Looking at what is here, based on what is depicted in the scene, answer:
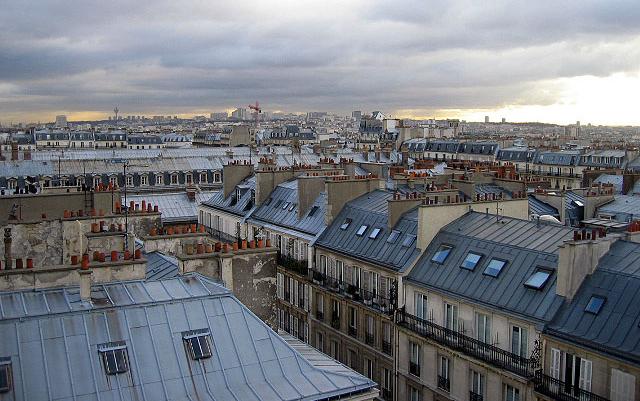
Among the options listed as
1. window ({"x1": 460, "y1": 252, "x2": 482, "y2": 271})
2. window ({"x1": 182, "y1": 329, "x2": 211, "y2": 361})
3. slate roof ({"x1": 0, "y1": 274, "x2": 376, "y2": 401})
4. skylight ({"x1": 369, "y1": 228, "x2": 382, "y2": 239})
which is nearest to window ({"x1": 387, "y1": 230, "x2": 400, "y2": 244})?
skylight ({"x1": 369, "y1": 228, "x2": 382, "y2": 239})

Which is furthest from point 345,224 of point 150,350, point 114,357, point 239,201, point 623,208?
point 114,357

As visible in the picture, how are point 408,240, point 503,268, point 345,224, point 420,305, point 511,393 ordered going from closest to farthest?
point 511,393 → point 503,268 → point 420,305 → point 408,240 → point 345,224

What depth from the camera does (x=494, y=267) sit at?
2489 cm

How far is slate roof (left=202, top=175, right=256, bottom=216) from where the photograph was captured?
4228 cm

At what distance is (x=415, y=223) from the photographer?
29.8 meters

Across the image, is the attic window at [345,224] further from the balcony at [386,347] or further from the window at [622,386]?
the window at [622,386]

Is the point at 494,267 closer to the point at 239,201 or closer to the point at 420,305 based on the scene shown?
the point at 420,305

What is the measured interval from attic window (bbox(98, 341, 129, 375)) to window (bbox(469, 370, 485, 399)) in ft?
43.1

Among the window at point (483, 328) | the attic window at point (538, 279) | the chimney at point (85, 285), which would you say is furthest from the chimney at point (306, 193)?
the chimney at point (85, 285)

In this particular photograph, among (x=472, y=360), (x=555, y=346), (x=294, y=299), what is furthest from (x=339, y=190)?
(x=555, y=346)

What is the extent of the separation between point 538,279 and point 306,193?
16449mm

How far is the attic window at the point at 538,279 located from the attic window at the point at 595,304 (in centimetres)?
195

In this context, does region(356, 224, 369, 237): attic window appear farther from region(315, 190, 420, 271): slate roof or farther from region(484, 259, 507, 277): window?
region(484, 259, 507, 277): window

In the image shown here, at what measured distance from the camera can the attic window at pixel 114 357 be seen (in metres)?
14.2
